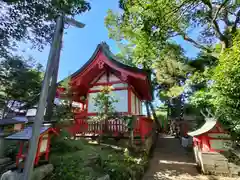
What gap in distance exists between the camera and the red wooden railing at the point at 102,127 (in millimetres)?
6625

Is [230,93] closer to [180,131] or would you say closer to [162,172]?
[162,172]

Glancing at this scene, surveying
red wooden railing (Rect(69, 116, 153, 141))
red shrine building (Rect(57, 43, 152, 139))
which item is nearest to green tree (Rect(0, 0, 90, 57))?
red shrine building (Rect(57, 43, 152, 139))

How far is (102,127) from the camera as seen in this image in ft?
22.8

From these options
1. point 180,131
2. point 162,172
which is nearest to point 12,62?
point 162,172

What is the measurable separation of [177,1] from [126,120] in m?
5.98

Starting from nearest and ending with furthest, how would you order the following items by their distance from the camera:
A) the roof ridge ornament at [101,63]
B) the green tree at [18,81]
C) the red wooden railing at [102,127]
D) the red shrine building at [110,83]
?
1. the red wooden railing at [102,127]
2. the red shrine building at [110,83]
3. the roof ridge ornament at [101,63]
4. the green tree at [18,81]

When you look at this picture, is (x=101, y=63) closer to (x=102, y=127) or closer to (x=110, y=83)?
(x=110, y=83)

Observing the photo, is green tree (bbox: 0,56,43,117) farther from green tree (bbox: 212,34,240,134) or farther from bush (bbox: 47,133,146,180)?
green tree (bbox: 212,34,240,134)

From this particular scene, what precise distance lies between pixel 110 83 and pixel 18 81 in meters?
9.18

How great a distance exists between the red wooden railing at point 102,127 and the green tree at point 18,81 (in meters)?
6.96

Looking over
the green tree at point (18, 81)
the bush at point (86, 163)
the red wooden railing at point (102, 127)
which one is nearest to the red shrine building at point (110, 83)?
the red wooden railing at point (102, 127)

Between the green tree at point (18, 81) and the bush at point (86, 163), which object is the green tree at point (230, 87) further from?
the green tree at point (18, 81)

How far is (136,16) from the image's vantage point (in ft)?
26.1

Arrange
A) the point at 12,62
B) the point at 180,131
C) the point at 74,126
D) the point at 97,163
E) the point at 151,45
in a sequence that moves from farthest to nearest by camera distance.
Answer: the point at 180,131
the point at 12,62
the point at 151,45
the point at 74,126
the point at 97,163
